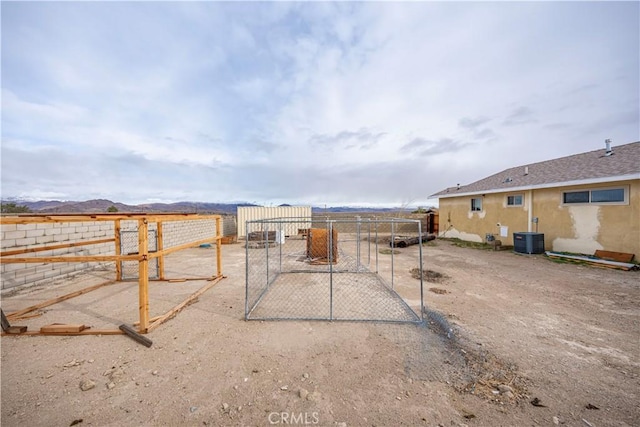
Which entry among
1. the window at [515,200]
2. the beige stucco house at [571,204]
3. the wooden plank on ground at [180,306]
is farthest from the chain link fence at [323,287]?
the window at [515,200]

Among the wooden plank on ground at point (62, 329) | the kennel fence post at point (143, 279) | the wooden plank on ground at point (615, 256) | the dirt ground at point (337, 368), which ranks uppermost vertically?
the kennel fence post at point (143, 279)

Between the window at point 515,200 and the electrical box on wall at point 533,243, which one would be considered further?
the window at point 515,200

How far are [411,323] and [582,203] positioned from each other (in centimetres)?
1123

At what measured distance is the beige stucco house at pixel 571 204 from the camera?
9.22m

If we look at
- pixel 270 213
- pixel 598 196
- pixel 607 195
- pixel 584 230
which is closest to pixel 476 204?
pixel 584 230

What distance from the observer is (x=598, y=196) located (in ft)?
32.9

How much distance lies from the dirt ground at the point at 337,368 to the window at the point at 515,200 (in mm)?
8616

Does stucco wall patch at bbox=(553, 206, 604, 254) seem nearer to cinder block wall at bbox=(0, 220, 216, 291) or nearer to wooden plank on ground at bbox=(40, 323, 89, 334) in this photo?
wooden plank on ground at bbox=(40, 323, 89, 334)

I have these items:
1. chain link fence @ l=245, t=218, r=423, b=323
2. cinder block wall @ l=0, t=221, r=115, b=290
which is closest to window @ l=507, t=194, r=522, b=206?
chain link fence @ l=245, t=218, r=423, b=323

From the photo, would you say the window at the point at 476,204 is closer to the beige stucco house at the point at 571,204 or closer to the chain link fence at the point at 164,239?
the beige stucco house at the point at 571,204

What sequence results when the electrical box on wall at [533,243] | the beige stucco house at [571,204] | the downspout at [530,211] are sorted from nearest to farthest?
1. the beige stucco house at [571,204]
2. the electrical box on wall at [533,243]
3. the downspout at [530,211]

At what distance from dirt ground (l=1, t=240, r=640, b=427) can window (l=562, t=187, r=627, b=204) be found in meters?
6.22

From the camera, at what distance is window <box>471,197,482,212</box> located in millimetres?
15592

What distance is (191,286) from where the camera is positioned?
6941 mm
